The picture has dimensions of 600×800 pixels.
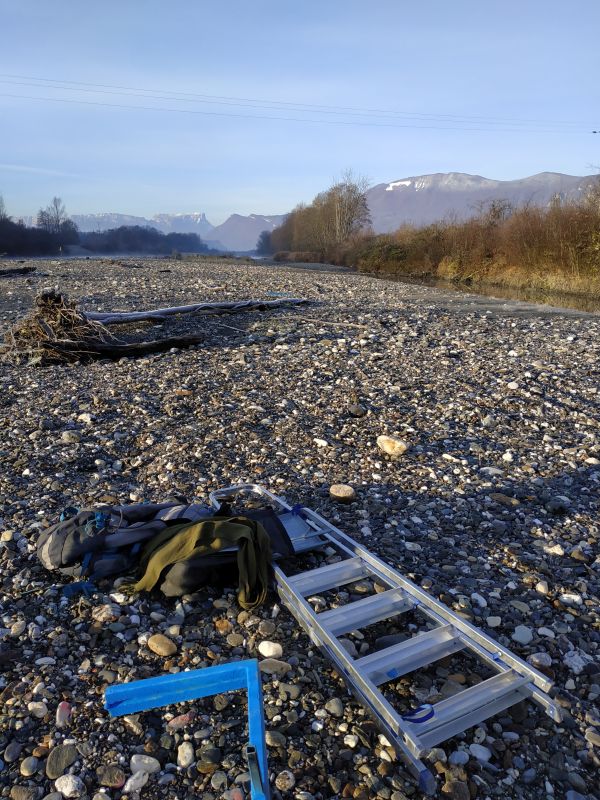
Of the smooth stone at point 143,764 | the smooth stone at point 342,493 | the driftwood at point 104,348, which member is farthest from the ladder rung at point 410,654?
the driftwood at point 104,348

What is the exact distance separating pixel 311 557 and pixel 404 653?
1281 millimetres

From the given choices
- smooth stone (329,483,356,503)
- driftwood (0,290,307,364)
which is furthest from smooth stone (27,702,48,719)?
driftwood (0,290,307,364)

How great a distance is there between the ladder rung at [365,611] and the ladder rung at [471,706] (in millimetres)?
776

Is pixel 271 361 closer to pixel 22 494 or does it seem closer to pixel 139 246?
pixel 22 494

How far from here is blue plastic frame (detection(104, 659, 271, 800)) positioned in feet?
8.99

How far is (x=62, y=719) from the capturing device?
303 cm

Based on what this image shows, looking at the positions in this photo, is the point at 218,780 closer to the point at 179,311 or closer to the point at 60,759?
the point at 60,759

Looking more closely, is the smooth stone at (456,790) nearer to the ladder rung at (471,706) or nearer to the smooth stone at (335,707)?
the ladder rung at (471,706)

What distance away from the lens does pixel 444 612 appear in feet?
12.2

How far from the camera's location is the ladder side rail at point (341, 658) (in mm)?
2846

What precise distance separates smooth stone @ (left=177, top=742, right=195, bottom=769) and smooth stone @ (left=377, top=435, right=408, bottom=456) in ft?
13.6

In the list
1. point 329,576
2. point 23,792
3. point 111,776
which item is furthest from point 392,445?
point 23,792

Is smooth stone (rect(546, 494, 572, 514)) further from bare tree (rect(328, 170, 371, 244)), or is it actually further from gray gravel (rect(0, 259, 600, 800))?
bare tree (rect(328, 170, 371, 244))

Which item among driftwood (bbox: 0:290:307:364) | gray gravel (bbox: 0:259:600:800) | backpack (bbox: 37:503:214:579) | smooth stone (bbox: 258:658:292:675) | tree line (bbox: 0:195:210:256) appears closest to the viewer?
gray gravel (bbox: 0:259:600:800)
